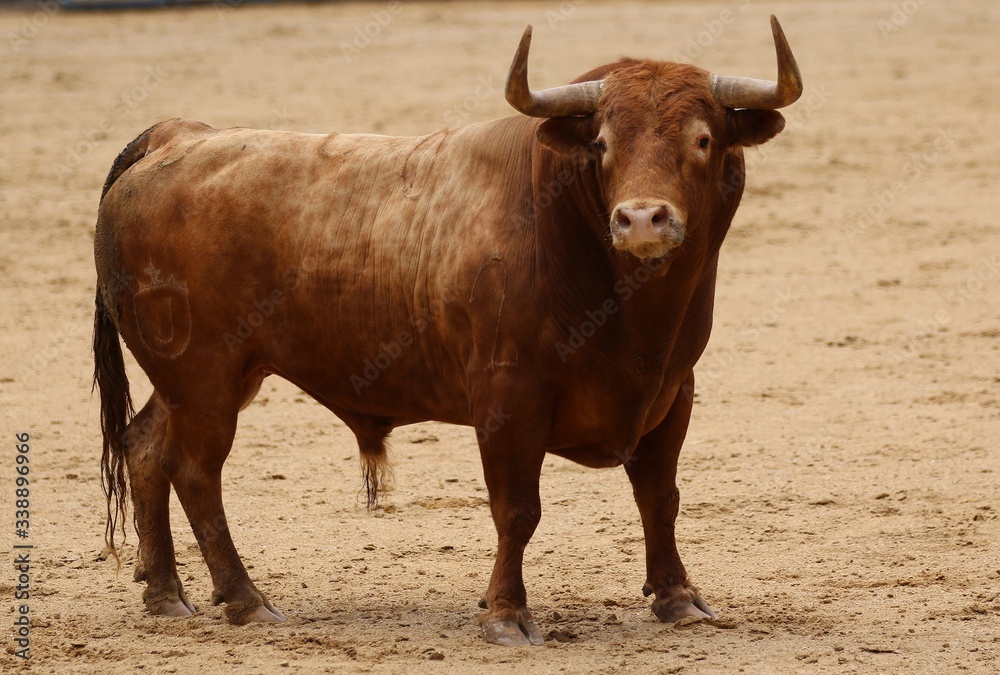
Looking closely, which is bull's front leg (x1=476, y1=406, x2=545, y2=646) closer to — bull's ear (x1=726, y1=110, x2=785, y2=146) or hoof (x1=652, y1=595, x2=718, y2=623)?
hoof (x1=652, y1=595, x2=718, y2=623)

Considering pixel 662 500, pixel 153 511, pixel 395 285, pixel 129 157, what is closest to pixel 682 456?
pixel 662 500

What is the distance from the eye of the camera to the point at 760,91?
16.9 feet

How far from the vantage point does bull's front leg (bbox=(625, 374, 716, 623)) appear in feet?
19.1

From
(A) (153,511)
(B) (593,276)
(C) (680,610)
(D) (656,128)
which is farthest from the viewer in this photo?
(A) (153,511)

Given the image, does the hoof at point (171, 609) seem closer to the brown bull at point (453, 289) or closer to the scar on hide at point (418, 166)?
the brown bull at point (453, 289)

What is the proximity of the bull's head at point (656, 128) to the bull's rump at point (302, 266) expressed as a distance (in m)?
0.61

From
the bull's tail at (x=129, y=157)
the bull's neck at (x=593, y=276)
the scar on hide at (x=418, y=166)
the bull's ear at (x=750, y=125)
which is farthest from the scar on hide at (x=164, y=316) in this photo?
the bull's ear at (x=750, y=125)

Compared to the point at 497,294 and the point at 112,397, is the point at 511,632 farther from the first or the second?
the point at 112,397

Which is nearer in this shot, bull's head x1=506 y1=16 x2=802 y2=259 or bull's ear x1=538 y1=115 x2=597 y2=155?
bull's head x1=506 y1=16 x2=802 y2=259

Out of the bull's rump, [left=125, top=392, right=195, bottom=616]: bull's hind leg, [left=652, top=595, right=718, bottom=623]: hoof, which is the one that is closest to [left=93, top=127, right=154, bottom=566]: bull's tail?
[left=125, top=392, right=195, bottom=616]: bull's hind leg

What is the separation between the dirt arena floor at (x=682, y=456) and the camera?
18.5 feet

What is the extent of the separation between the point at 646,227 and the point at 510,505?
50.1 inches

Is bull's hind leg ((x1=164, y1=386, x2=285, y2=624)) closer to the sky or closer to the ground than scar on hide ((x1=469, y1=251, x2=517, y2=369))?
closer to the ground

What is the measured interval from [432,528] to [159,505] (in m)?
1.40
